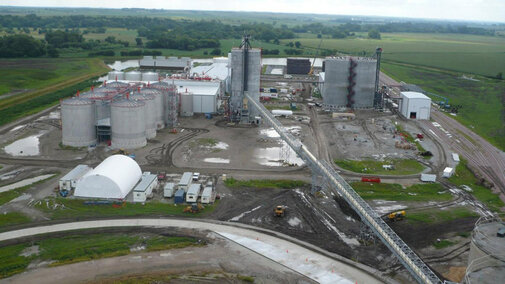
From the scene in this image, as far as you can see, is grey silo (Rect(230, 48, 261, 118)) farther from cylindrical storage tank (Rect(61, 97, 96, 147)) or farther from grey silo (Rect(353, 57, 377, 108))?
cylindrical storage tank (Rect(61, 97, 96, 147))

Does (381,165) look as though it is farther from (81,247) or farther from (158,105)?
(81,247)

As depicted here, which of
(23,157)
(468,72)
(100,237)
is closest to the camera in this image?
(100,237)

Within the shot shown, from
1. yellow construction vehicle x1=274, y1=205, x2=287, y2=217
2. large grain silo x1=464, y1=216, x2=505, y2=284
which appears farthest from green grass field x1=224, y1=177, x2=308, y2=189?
large grain silo x1=464, y1=216, x2=505, y2=284

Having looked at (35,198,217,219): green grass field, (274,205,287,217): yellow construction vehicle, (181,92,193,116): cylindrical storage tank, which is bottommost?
(35,198,217,219): green grass field

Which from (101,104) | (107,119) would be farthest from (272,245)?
(101,104)

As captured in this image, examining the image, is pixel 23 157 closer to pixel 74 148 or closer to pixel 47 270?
pixel 74 148

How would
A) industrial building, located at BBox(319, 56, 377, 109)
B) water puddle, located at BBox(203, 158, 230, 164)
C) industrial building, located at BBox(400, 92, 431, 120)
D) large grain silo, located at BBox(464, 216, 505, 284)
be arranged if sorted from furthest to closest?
industrial building, located at BBox(319, 56, 377, 109)
industrial building, located at BBox(400, 92, 431, 120)
water puddle, located at BBox(203, 158, 230, 164)
large grain silo, located at BBox(464, 216, 505, 284)

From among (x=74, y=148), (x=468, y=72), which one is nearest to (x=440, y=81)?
(x=468, y=72)
